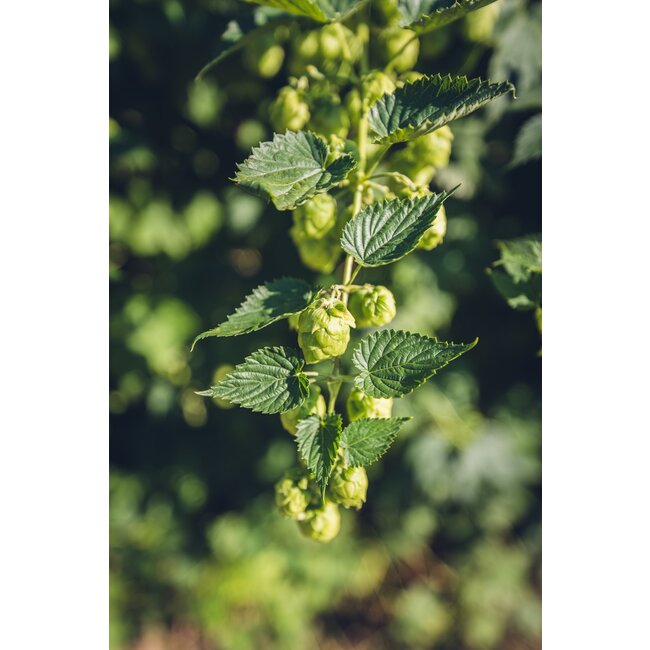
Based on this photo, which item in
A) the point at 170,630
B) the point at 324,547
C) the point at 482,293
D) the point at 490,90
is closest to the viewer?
the point at 490,90

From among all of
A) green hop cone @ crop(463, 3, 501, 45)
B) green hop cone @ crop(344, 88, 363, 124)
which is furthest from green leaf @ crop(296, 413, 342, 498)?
green hop cone @ crop(463, 3, 501, 45)

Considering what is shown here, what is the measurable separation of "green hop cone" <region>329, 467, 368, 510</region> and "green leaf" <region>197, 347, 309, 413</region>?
126mm

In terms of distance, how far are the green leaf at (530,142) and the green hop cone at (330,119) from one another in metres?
0.49

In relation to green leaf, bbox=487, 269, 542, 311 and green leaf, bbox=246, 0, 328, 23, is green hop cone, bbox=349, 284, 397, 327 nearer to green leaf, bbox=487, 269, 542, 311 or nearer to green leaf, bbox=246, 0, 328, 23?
green leaf, bbox=487, 269, 542, 311

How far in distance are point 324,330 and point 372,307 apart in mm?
112

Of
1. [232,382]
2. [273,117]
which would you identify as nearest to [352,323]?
[232,382]

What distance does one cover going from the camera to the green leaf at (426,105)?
727 mm

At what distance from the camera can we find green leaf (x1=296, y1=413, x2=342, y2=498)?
2.33 ft

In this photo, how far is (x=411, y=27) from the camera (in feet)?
2.87

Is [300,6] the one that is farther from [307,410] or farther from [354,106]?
[307,410]

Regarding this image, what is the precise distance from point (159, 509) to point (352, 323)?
1.63 m

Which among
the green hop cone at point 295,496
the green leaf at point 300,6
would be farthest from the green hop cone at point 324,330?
the green leaf at point 300,6

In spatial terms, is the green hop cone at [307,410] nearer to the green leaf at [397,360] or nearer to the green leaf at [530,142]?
the green leaf at [397,360]

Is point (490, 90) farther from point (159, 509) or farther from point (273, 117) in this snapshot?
point (159, 509)
